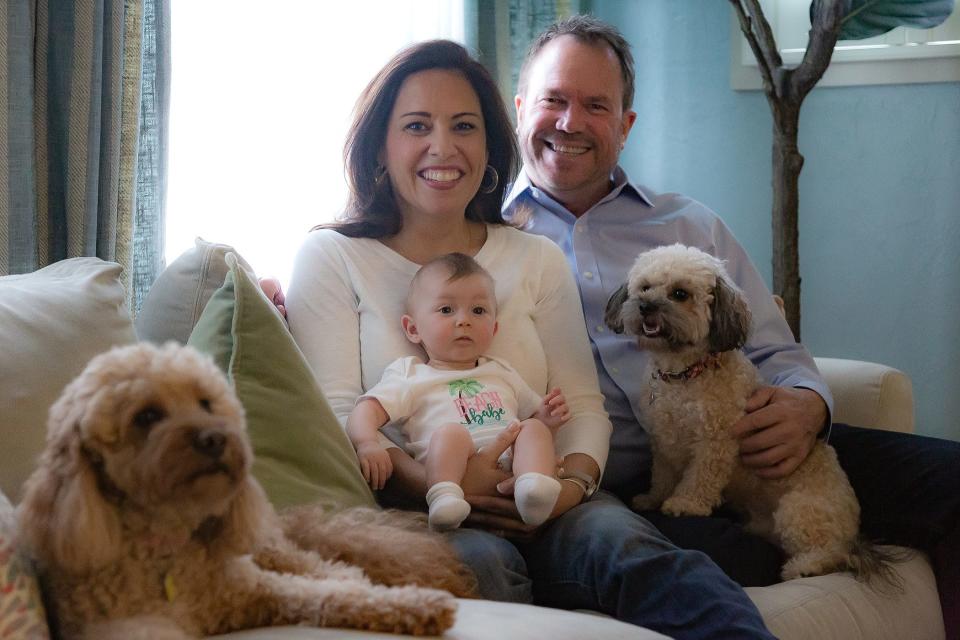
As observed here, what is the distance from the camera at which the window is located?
3268 millimetres

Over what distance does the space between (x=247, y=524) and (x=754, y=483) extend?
4.38ft

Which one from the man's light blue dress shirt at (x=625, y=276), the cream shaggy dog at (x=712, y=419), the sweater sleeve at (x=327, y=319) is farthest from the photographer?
the man's light blue dress shirt at (x=625, y=276)

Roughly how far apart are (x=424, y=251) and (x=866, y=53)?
2017mm

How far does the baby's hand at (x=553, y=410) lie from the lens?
1.86 metres

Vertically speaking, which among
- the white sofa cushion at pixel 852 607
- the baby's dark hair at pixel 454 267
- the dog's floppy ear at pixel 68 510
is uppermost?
the baby's dark hair at pixel 454 267

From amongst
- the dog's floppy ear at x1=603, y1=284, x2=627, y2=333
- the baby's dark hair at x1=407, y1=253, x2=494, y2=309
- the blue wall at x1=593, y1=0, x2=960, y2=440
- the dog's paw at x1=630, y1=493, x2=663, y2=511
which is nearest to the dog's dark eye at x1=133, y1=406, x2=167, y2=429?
the baby's dark hair at x1=407, y1=253, x2=494, y2=309

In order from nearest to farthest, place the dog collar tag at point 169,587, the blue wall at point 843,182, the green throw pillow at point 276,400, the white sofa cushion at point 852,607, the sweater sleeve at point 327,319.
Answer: the dog collar tag at point 169,587, the green throw pillow at point 276,400, the white sofa cushion at point 852,607, the sweater sleeve at point 327,319, the blue wall at point 843,182

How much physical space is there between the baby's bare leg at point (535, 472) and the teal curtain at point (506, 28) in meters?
1.65

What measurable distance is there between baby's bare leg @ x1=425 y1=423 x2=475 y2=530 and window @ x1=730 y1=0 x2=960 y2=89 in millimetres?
2268

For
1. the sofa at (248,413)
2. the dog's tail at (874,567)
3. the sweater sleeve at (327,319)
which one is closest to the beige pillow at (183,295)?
the sofa at (248,413)

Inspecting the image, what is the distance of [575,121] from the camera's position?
2480 millimetres

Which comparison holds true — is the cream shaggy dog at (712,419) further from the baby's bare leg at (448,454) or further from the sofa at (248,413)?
the baby's bare leg at (448,454)

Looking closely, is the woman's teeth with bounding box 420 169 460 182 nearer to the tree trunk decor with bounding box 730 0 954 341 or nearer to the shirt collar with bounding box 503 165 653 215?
the shirt collar with bounding box 503 165 653 215

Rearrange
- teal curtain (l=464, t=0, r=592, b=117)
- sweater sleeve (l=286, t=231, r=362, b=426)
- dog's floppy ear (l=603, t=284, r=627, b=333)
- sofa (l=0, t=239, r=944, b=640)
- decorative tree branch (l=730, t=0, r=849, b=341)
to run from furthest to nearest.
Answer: teal curtain (l=464, t=0, r=592, b=117) < decorative tree branch (l=730, t=0, r=849, b=341) < dog's floppy ear (l=603, t=284, r=627, b=333) < sweater sleeve (l=286, t=231, r=362, b=426) < sofa (l=0, t=239, r=944, b=640)
